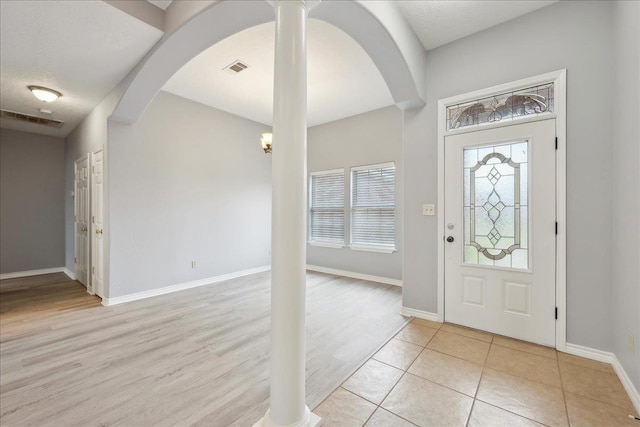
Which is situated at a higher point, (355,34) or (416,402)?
(355,34)

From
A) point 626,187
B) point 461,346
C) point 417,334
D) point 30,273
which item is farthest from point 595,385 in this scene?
A: point 30,273

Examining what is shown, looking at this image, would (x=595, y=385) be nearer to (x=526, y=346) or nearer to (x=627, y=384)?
(x=627, y=384)

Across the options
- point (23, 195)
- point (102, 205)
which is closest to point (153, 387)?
point (102, 205)

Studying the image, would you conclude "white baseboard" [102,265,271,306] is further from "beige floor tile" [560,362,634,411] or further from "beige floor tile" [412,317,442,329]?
"beige floor tile" [560,362,634,411]

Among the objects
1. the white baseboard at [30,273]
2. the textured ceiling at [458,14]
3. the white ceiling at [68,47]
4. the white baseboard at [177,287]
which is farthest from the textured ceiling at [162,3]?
the white baseboard at [30,273]

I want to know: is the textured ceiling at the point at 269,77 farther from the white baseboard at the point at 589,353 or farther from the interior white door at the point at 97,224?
the white baseboard at the point at 589,353

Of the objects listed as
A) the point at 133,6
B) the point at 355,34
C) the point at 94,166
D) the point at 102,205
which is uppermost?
the point at 133,6

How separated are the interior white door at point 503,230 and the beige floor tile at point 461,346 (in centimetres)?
30

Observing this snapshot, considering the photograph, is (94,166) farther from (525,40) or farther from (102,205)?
(525,40)

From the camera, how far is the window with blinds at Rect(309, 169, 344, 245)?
215 inches

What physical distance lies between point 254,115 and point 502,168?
4190 millimetres

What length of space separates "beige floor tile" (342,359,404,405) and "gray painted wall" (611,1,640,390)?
1.51 m

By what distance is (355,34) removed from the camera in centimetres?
232

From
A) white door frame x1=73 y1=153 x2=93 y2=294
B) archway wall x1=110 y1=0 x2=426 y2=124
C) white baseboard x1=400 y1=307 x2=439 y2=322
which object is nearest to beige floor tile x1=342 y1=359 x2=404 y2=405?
white baseboard x1=400 y1=307 x2=439 y2=322
